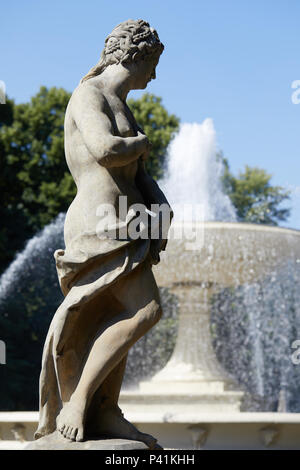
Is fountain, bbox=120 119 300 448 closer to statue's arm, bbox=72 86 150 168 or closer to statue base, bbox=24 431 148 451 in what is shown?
statue base, bbox=24 431 148 451

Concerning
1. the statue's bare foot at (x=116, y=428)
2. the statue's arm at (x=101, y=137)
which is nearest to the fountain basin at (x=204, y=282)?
the statue's bare foot at (x=116, y=428)

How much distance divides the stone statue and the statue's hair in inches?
10.4

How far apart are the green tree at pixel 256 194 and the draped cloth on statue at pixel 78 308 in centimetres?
2737

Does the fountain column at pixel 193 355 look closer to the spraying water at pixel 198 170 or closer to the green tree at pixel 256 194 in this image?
the spraying water at pixel 198 170

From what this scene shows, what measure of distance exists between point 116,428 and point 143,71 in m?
2.10

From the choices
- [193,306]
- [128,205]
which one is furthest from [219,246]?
[128,205]

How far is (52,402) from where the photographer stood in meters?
3.82

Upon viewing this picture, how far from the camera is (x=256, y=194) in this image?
3244 cm

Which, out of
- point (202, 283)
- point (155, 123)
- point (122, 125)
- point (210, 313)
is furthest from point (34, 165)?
point (122, 125)

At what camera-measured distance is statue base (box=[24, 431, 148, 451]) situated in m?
3.50

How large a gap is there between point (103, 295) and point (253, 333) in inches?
752

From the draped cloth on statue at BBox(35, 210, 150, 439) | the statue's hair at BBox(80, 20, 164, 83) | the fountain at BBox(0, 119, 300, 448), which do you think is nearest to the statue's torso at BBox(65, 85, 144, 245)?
the draped cloth on statue at BBox(35, 210, 150, 439)
